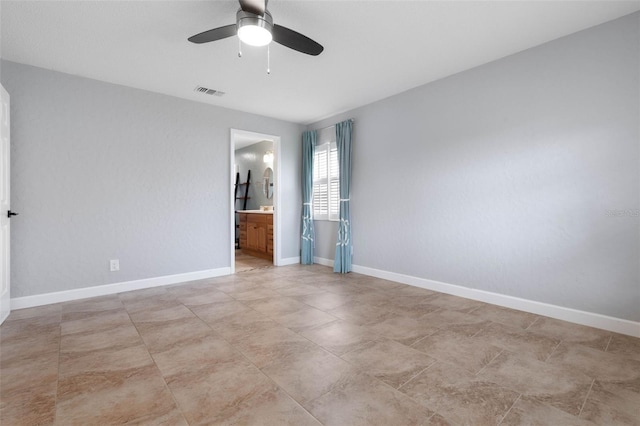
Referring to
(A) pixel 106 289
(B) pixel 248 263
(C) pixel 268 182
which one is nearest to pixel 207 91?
(A) pixel 106 289

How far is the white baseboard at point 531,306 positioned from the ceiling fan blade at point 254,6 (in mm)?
3280

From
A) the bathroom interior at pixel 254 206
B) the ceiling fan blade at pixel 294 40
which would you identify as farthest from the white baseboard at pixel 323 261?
the ceiling fan blade at pixel 294 40

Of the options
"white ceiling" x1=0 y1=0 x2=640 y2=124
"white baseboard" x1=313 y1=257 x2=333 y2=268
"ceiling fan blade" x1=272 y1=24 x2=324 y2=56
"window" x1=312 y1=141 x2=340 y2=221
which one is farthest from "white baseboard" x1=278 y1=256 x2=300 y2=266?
"ceiling fan blade" x1=272 y1=24 x2=324 y2=56

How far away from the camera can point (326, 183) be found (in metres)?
5.25

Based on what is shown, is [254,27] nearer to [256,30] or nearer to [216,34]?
[256,30]

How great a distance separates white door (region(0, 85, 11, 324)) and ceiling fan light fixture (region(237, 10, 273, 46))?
2415 millimetres

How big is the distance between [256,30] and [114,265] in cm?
318

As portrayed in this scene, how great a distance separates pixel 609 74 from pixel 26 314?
5.61m

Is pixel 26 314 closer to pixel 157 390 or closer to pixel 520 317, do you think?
pixel 157 390

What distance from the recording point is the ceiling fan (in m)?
2.03

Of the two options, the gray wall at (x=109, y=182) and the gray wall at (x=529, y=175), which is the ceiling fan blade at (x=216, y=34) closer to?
the gray wall at (x=109, y=182)

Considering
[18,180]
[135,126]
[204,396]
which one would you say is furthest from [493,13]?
[18,180]

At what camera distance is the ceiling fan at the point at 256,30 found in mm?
2033

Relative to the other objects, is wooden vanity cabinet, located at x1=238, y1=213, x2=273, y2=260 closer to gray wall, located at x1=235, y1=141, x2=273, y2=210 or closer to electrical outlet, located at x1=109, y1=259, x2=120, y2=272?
gray wall, located at x1=235, y1=141, x2=273, y2=210
